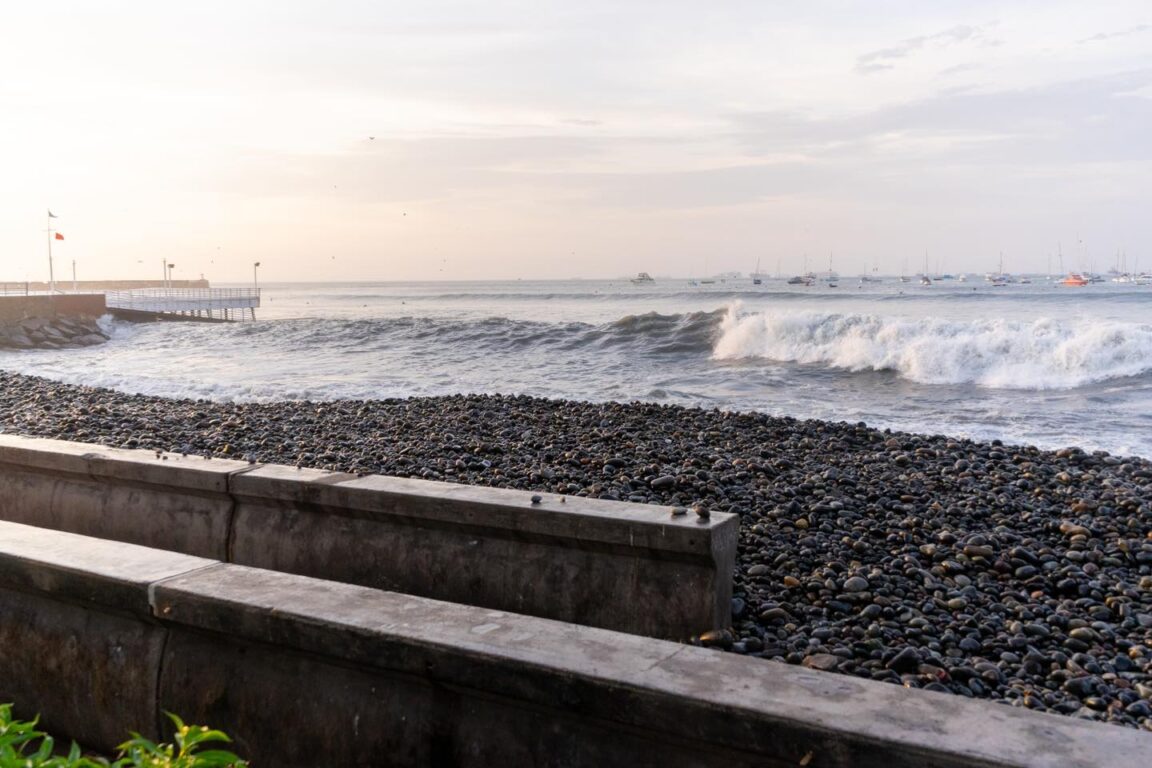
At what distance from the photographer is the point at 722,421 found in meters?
10.9

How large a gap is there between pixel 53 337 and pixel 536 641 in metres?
32.5

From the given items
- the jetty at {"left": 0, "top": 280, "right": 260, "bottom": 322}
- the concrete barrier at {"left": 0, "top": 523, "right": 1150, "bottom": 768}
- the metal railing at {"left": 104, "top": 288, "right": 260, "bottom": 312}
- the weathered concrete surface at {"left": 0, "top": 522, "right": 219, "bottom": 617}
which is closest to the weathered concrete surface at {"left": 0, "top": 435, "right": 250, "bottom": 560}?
the concrete barrier at {"left": 0, "top": 523, "right": 1150, "bottom": 768}

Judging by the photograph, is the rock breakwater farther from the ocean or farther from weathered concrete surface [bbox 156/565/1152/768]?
weathered concrete surface [bbox 156/565/1152/768]

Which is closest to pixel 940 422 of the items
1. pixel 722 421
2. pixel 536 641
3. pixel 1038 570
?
pixel 722 421

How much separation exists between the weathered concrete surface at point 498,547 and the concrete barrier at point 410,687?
1.48 metres

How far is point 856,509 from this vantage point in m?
6.53

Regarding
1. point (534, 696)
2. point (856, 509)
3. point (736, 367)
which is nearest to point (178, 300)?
point (736, 367)

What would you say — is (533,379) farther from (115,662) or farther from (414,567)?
(115,662)

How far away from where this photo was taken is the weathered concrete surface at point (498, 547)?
14.1ft

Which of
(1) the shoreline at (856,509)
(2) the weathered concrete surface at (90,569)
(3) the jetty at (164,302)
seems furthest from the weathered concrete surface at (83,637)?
(3) the jetty at (164,302)

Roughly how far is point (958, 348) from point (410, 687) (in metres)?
19.9

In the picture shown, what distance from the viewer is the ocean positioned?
1442 centimetres

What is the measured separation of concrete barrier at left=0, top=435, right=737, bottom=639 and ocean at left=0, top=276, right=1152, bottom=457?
8.43 m

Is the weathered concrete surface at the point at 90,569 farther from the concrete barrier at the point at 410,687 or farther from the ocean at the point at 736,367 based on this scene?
the ocean at the point at 736,367
